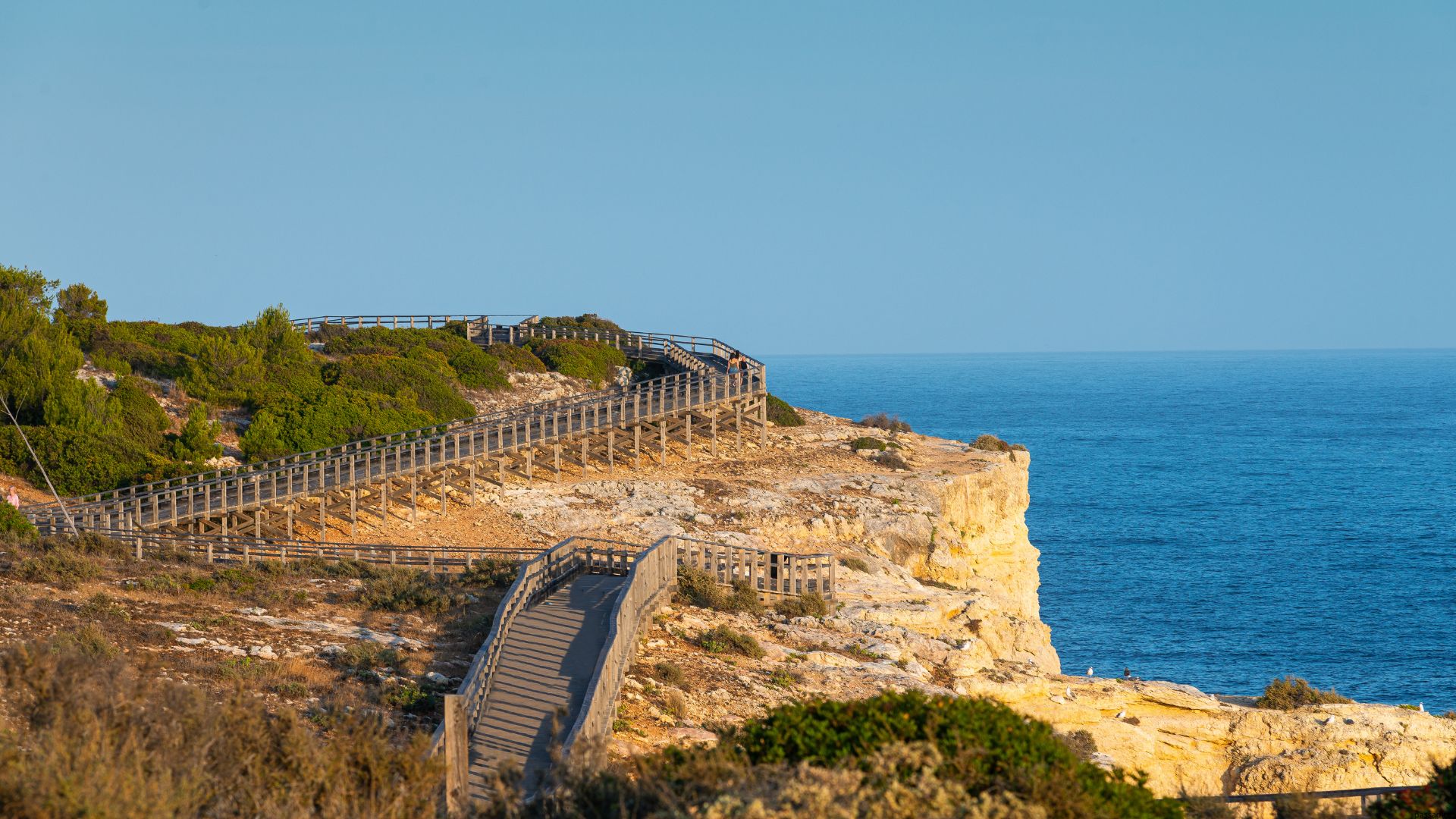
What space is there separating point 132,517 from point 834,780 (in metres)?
25.8

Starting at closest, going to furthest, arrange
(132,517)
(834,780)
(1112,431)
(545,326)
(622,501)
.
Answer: (834,780), (132,517), (622,501), (545,326), (1112,431)

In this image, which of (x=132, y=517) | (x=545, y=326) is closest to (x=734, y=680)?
(x=132, y=517)

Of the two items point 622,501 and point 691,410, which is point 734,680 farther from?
point 691,410

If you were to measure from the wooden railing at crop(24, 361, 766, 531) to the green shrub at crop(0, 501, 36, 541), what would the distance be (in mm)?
676

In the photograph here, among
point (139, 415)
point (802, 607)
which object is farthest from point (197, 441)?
point (802, 607)

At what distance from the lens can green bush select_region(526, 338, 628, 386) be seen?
6222 centimetres

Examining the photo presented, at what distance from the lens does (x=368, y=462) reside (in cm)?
3784

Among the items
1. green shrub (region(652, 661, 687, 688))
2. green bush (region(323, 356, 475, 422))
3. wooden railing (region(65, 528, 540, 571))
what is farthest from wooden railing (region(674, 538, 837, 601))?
green bush (region(323, 356, 475, 422))

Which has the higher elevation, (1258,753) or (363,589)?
(363,589)

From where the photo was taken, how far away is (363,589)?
85.0 ft

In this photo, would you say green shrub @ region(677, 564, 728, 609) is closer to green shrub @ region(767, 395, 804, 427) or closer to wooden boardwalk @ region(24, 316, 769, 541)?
wooden boardwalk @ region(24, 316, 769, 541)

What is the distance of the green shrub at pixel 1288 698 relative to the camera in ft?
86.0

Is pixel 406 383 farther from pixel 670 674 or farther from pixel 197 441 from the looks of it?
pixel 670 674

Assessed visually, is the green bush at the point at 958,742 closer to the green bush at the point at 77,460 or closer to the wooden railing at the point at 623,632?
the wooden railing at the point at 623,632
